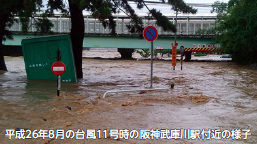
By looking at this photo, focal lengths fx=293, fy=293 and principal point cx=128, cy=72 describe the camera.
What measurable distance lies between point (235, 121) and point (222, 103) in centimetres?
220

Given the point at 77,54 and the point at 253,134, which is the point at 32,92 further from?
the point at 253,134

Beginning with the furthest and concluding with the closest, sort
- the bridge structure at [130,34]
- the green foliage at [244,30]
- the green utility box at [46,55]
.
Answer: the bridge structure at [130,34]
the green foliage at [244,30]
the green utility box at [46,55]

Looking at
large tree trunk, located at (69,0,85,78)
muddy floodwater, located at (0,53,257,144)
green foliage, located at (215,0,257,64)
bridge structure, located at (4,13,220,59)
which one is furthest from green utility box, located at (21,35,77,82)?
bridge structure, located at (4,13,220,59)

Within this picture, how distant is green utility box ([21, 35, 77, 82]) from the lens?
38.6ft

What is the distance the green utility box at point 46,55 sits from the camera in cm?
1177

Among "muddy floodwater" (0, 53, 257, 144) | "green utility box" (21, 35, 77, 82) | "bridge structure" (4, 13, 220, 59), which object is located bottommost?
"muddy floodwater" (0, 53, 257, 144)

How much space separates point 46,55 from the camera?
39.1 feet

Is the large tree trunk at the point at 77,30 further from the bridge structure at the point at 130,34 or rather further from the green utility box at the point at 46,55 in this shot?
the bridge structure at the point at 130,34

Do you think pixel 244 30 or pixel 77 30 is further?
Result: pixel 244 30

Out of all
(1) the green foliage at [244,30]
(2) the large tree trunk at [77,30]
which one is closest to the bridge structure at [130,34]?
(1) the green foliage at [244,30]

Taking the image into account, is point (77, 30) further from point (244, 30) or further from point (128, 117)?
point (244, 30)

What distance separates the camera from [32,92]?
31.9ft

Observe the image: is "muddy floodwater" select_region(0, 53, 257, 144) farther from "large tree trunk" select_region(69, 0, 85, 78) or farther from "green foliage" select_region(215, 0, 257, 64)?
"green foliage" select_region(215, 0, 257, 64)

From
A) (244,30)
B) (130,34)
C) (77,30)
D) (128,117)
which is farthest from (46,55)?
(130,34)
